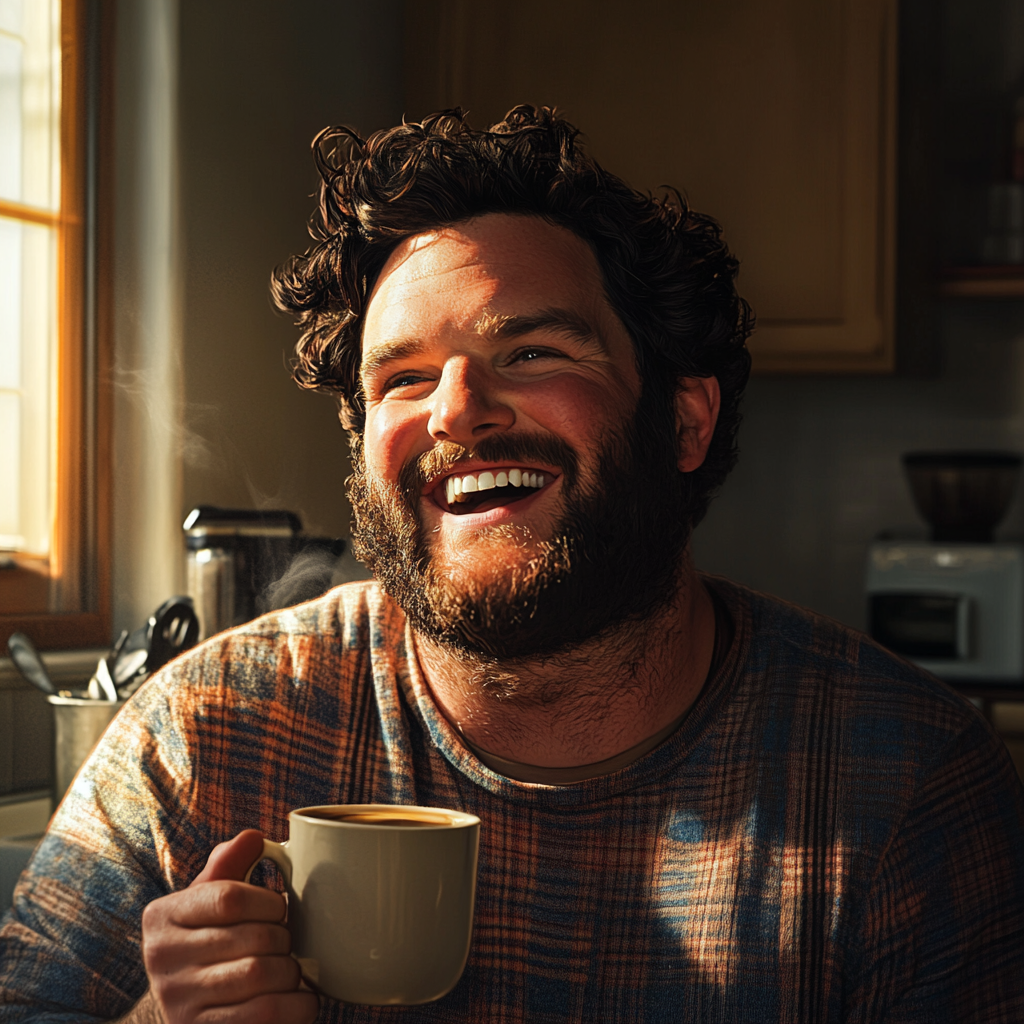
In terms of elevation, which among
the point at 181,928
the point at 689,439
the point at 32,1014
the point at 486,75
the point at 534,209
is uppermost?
the point at 486,75

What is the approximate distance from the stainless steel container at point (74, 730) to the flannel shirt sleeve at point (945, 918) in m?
0.60

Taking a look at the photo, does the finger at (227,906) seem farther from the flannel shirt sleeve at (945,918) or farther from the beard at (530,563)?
the flannel shirt sleeve at (945,918)

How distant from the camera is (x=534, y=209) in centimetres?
86

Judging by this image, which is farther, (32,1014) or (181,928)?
(32,1014)

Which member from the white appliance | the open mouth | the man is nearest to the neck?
the man

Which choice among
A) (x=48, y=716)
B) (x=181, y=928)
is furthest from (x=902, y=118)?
(x=181, y=928)

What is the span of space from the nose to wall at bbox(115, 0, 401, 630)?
0.39m

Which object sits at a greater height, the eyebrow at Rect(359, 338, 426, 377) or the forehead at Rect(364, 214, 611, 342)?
the forehead at Rect(364, 214, 611, 342)

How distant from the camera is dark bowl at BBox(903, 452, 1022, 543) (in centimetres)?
220

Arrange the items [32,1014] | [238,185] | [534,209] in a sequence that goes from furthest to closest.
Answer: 1. [238,185]
2. [534,209]
3. [32,1014]

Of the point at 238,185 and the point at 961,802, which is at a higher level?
the point at 238,185

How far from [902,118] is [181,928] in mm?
1860

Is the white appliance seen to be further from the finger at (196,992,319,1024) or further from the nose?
the finger at (196,992,319,1024)

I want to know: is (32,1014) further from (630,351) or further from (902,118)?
(902,118)
